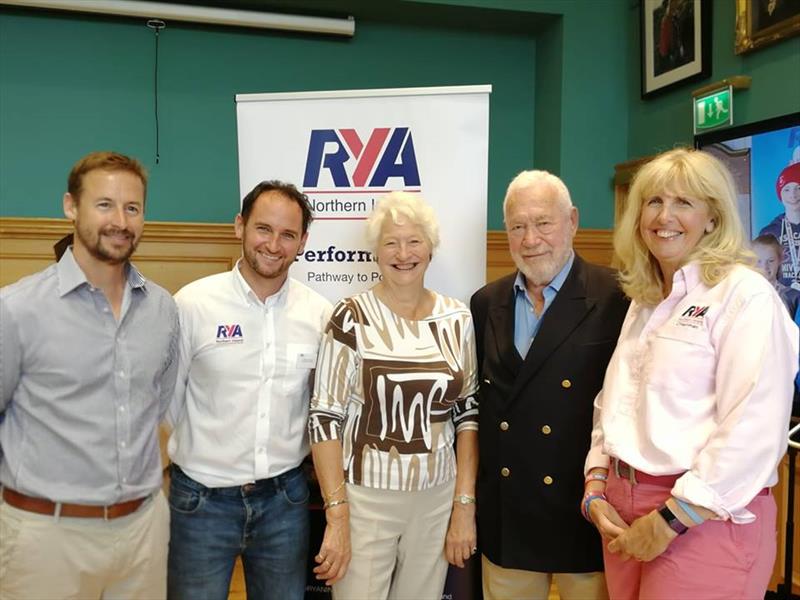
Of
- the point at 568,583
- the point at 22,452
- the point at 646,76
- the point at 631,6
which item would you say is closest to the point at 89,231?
the point at 22,452

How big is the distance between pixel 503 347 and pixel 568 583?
27.2 inches

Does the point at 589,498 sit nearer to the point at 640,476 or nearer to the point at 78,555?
the point at 640,476

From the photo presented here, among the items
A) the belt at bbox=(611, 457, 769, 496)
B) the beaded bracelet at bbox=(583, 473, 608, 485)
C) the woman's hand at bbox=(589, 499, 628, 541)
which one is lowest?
the woman's hand at bbox=(589, 499, 628, 541)

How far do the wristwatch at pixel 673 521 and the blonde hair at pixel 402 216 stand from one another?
979 mm

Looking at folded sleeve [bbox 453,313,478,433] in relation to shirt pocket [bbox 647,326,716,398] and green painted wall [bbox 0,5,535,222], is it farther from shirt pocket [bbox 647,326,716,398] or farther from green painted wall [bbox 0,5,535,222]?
green painted wall [bbox 0,5,535,222]

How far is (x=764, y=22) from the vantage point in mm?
2973

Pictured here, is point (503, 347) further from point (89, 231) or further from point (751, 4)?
point (751, 4)

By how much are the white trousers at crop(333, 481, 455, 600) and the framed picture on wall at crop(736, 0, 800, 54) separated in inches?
96.6

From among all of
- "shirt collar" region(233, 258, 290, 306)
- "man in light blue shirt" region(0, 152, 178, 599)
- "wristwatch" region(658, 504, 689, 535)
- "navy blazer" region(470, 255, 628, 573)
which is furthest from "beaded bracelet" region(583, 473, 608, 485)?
"man in light blue shirt" region(0, 152, 178, 599)

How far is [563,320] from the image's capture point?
6.14 ft

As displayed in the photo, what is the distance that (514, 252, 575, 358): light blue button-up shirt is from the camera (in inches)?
75.9

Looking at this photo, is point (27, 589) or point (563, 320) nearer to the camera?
point (27, 589)

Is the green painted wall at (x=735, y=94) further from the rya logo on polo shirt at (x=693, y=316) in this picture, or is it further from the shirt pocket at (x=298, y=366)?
the shirt pocket at (x=298, y=366)

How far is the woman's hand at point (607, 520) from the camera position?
154 centimetres
